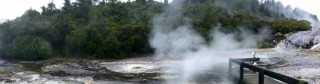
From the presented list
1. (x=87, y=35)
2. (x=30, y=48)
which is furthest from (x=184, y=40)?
(x=30, y=48)

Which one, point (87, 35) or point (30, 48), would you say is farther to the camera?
point (87, 35)

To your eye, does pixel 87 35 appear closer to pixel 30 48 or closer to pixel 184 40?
pixel 30 48

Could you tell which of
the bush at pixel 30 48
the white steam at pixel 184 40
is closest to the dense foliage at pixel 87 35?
the bush at pixel 30 48

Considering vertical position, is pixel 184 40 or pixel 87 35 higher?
pixel 87 35

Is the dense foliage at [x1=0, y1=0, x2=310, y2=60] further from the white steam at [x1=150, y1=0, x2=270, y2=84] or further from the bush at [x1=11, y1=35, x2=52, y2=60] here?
the white steam at [x1=150, y1=0, x2=270, y2=84]

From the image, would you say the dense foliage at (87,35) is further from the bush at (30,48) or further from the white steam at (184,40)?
the white steam at (184,40)

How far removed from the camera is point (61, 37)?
40.2 meters

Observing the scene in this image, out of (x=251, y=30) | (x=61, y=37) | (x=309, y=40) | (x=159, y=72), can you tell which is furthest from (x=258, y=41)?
(x=159, y=72)

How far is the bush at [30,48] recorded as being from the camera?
35.2 metres

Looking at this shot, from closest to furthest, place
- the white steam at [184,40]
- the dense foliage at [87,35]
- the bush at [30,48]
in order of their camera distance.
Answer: the bush at [30,48] < the dense foliage at [87,35] < the white steam at [184,40]

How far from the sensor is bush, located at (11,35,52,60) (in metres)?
35.2

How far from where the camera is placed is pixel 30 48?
115 ft

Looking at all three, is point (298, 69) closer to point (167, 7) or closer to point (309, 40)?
point (309, 40)

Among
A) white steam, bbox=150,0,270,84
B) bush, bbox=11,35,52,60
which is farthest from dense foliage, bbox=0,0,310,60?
white steam, bbox=150,0,270,84
